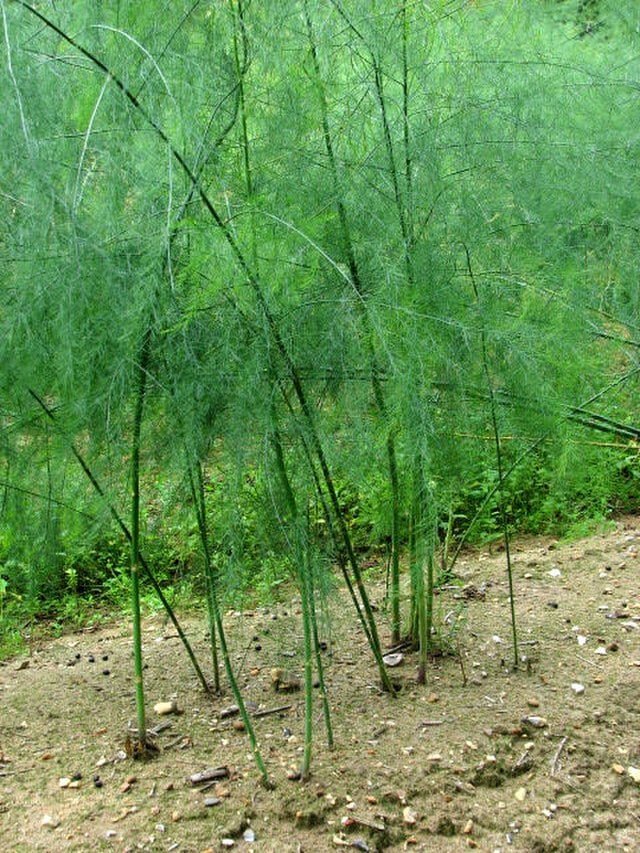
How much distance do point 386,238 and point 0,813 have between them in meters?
1.90

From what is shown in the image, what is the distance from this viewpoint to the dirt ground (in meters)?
2.31

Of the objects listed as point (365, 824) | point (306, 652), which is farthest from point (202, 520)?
point (365, 824)

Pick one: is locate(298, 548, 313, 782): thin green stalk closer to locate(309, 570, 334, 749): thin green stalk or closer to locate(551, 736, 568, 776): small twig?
locate(309, 570, 334, 749): thin green stalk

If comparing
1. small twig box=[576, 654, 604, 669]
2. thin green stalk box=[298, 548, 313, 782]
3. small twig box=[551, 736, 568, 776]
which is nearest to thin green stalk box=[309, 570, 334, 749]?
thin green stalk box=[298, 548, 313, 782]

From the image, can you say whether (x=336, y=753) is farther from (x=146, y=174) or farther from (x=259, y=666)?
(x=146, y=174)

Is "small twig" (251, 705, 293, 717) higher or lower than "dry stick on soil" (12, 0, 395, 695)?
lower

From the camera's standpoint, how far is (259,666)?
10.5ft

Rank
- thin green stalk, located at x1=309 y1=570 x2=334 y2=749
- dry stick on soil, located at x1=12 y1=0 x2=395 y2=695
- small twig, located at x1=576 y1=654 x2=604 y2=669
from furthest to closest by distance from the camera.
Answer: small twig, located at x1=576 y1=654 x2=604 y2=669, thin green stalk, located at x1=309 y1=570 x2=334 y2=749, dry stick on soil, located at x1=12 y1=0 x2=395 y2=695

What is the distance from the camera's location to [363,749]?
8.48ft

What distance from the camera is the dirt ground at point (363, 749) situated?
7.59 feet

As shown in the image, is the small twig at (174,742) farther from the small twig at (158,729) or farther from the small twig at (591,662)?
the small twig at (591,662)

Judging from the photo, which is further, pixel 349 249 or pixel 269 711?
pixel 269 711

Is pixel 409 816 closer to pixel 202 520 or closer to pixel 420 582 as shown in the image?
pixel 420 582

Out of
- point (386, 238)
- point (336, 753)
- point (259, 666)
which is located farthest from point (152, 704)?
point (386, 238)
